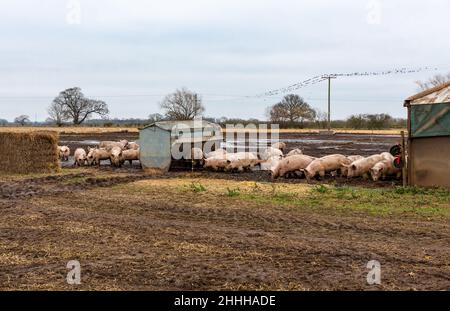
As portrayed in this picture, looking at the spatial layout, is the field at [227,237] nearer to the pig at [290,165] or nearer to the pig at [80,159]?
the pig at [290,165]

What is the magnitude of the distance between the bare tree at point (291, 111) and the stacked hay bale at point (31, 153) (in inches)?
2613

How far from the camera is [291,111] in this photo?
89625mm

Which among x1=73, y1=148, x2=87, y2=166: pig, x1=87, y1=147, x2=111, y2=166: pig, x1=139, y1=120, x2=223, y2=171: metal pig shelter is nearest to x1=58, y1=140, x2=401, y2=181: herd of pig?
x1=87, y1=147, x2=111, y2=166: pig

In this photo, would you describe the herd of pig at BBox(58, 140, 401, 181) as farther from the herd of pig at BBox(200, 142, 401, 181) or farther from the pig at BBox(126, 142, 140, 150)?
the pig at BBox(126, 142, 140, 150)

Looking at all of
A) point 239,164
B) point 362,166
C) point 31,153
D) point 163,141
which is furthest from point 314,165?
point 31,153

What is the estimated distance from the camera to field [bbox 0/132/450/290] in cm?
688

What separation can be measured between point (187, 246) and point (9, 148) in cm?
1680

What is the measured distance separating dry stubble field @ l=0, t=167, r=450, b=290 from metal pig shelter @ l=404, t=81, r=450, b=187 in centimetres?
97

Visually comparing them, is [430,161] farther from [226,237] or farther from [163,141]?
[163,141]

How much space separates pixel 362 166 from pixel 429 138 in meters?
2.70

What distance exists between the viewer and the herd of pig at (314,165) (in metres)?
17.5

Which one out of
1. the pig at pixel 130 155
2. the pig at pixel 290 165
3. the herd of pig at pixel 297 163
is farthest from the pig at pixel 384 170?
the pig at pixel 130 155
